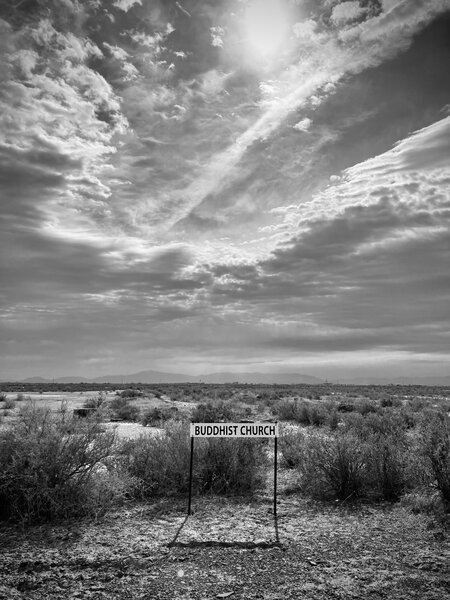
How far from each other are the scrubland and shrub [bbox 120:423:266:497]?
0.07 ft

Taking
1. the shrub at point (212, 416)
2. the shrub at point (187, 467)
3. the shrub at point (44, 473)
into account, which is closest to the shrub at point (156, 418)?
the shrub at point (212, 416)

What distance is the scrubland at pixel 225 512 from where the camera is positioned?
18.1 feet

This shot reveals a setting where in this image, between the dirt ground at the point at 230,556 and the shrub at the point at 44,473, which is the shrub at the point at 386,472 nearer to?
the dirt ground at the point at 230,556

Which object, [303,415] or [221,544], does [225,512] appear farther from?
[303,415]

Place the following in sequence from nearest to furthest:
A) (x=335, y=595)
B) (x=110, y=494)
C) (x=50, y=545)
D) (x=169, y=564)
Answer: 1. (x=335, y=595)
2. (x=169, y=564)
3. (x=50, y=545)
4. (x=110, y=494)

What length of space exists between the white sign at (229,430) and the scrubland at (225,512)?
1317 mm

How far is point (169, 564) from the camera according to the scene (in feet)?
19.6

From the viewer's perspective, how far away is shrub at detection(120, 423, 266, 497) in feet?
29.9

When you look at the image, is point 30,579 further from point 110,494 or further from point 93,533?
point 110,494

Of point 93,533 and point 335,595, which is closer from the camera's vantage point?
point 335,595

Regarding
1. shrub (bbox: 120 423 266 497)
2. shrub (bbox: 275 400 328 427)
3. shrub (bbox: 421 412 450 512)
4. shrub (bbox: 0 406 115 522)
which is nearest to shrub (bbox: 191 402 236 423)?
shrub (bbox: 275 400 328 427)

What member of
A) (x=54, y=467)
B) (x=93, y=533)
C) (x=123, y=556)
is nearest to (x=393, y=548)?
(x=123, y=556)

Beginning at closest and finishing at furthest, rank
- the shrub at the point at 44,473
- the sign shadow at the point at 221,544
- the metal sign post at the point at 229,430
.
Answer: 1. the sign shadow at the point at 221,544
2. the shrub at the point at 44,473
3. the metal sign post at the point at 229,430

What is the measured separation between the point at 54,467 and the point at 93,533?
4.12 ft
